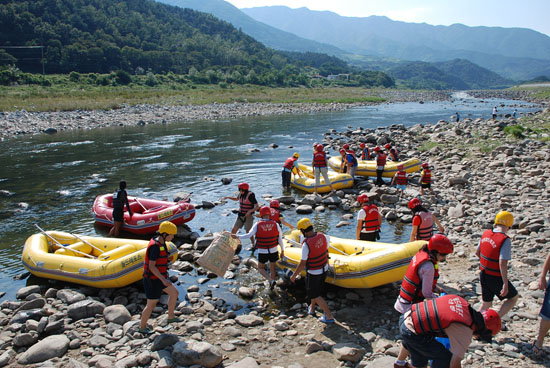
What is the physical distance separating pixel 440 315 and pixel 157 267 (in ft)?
14.2

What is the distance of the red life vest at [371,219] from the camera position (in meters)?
9.19

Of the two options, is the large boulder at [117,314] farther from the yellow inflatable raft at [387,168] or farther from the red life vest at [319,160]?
the yellow inflatable raft at [387,168]

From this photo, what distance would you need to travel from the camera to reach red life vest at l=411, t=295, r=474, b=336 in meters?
3.98

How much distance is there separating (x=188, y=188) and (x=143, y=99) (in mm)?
38829

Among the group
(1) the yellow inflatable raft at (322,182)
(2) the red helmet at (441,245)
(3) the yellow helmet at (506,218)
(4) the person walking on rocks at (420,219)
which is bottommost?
(1) the yellow inflatable raft at (322,182)

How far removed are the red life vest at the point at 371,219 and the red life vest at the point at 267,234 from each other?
86.2 inches

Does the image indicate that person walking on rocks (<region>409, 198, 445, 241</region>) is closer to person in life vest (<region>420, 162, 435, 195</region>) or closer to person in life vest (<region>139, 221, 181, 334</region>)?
person in life vest (<region>139, 221, 181, 334</region>)

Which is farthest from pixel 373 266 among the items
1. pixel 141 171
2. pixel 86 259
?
pixel 141 171

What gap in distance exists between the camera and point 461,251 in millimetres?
9352

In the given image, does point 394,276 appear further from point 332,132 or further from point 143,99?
point 143,99

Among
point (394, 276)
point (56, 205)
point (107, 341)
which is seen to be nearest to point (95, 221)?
point (56, 205)

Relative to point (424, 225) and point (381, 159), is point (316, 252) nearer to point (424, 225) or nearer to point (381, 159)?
point (424, 225)

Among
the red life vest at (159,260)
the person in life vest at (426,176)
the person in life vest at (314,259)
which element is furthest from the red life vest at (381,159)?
the red life vest at (159,260)

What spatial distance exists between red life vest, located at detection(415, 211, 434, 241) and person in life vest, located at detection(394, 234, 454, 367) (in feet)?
9.14
